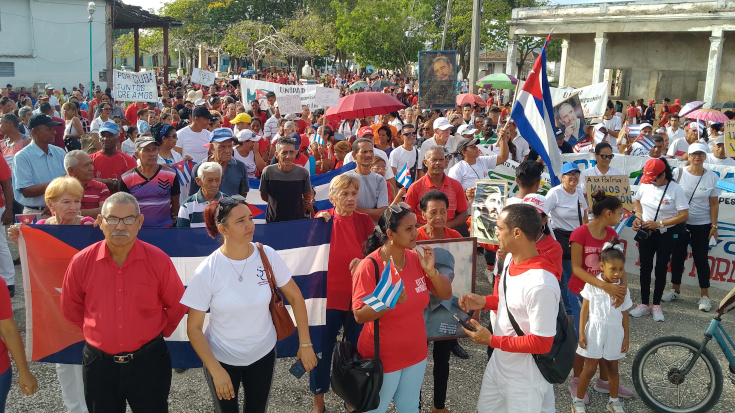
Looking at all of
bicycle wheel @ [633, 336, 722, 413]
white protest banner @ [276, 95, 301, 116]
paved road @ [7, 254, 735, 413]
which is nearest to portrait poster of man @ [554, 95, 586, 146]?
paved road @ [7, 254, 735, 413]

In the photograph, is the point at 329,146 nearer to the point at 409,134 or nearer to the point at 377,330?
the point at 409,134

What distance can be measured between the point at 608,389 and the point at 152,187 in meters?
4.26

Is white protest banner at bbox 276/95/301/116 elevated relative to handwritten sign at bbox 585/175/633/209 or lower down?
elevated

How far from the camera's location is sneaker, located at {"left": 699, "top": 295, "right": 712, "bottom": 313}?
7.02m

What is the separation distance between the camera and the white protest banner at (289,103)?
12.2 metres

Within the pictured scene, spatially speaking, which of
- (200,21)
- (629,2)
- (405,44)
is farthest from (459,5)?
(200,21)

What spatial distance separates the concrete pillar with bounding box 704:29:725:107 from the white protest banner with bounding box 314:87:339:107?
20248mm

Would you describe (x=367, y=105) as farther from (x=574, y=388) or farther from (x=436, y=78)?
(x=574, y=388)

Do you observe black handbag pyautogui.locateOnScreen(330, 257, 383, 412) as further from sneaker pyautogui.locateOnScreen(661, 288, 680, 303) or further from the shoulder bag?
sneaker pyautogui.locateOnScreen(661, 288, 680, 303)

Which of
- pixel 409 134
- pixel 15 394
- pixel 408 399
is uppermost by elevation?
pixel 409 134

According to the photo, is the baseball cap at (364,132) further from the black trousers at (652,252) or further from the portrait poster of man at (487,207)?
the black trousers at (652,252)

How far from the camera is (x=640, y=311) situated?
22.4 ft

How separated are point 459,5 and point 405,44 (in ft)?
13.9

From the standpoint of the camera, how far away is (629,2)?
2905 cm
